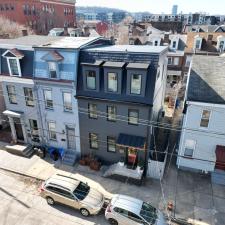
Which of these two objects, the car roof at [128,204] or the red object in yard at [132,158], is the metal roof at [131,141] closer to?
the red object in yard at [132,158]

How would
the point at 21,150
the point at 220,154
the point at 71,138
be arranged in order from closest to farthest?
1. the point at 220,154
2. the point at 71,138
3. the point at 21,150

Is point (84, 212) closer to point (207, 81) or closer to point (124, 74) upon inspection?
point (124, 74)

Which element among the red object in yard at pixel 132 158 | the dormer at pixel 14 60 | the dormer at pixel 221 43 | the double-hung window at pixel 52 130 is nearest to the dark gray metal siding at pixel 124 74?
the double-hung window at pixel 52 130

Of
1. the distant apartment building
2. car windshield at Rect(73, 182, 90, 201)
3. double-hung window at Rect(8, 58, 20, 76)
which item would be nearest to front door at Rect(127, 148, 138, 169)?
car windshield at Rect(73, 182, 90, 201)

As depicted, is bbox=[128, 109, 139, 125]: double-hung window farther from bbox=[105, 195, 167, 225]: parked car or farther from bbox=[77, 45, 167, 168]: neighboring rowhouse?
bbox=[105, 195, 167, 225]: parked car

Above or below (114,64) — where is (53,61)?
below

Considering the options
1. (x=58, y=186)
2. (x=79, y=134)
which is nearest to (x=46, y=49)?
(x=79, y=134)

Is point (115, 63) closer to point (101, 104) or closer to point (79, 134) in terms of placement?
point (101, 104)

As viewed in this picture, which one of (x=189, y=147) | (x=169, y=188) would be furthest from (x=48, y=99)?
(x=189, y=147)
